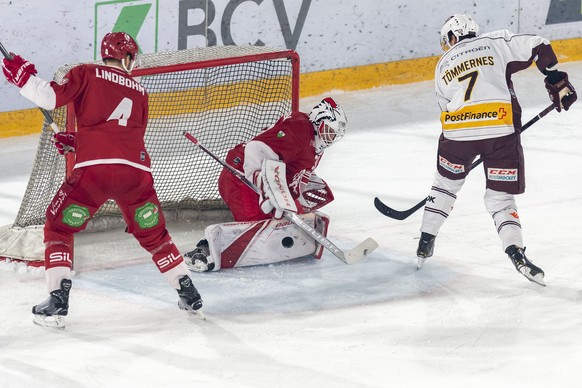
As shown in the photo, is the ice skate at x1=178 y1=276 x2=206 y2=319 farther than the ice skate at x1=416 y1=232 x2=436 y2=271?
No

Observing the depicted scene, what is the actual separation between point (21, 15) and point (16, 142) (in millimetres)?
718

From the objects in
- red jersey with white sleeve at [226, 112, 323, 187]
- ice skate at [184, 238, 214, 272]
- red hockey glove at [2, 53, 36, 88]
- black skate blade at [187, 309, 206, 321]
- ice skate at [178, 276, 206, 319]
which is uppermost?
red hockey glove at [2, 53, 36, 88]

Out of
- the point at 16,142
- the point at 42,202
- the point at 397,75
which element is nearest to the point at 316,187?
the point at 42,202

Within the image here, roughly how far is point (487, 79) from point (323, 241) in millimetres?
929

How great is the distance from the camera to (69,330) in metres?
3.98

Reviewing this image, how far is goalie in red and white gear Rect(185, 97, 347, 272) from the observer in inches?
182

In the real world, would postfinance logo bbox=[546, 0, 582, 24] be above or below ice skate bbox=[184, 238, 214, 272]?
above

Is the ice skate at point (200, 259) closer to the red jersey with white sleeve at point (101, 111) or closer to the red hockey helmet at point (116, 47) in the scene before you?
the red jersey with white sleeve at point (101, 111)

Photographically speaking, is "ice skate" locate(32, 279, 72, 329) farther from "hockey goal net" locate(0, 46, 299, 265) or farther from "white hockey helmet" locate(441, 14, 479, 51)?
"white hockey helmet" locate(441, 14, 479, 51)

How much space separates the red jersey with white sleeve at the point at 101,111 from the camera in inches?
153

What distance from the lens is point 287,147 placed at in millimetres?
4691

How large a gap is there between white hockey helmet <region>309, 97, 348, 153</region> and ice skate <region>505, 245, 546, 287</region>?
0.85 metres

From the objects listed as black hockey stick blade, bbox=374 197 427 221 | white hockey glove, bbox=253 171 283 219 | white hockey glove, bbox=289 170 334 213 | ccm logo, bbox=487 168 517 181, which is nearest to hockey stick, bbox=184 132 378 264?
white hockey glove, bbox=253 171 283 219

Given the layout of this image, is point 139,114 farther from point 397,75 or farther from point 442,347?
point 397,75
